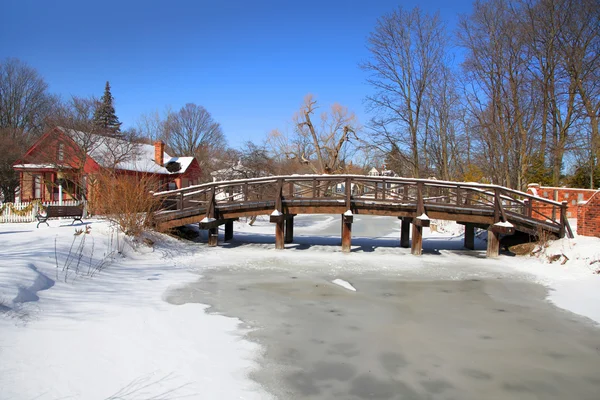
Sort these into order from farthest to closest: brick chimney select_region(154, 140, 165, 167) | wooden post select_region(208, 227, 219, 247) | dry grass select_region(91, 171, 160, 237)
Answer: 1. brick chimney select_region(154, 140, 165, 167)
2. wooden post select_region(208, 227, 219, 247)
3. dry grass select_region(91, 171, 160, 237)

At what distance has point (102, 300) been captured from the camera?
725cm

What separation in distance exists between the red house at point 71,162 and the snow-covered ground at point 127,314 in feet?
28.2

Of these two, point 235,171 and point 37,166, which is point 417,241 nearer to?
point 235,171

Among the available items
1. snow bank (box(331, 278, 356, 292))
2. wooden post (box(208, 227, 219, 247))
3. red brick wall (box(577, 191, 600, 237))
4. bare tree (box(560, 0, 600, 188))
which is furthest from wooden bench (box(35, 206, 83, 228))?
bare tree (box(560, 0, 600, 188))

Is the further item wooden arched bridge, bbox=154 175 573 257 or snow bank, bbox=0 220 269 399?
wooden arched bridge, bbox=154 175 573 257

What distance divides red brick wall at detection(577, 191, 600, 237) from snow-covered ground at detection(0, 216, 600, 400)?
461 mm

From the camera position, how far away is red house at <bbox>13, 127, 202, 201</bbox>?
907 inches

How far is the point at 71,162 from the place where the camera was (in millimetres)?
24000

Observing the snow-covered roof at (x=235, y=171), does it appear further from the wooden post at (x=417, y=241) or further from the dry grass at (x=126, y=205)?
the wooden post at (x=417, y=241)

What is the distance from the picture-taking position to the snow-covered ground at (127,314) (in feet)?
14.4

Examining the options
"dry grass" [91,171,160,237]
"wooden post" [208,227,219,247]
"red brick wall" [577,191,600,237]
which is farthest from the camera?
"wooden post" [208,227,219,247]

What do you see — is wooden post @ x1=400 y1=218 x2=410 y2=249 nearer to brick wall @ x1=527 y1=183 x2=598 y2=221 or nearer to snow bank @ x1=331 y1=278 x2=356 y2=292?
brick wall @ x1=527 y1=183 x2=598 y2=221

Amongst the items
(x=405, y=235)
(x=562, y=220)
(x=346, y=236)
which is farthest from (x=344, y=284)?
(x=562, y=220)

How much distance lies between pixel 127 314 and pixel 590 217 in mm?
13148
